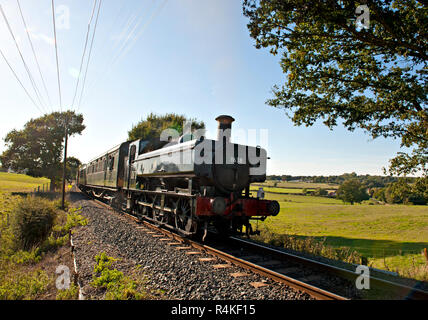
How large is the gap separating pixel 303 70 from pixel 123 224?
9.56 m

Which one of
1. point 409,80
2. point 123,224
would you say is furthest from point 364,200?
point 123,224

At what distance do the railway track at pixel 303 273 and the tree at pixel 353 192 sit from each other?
178ft

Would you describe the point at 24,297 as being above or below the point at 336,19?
below

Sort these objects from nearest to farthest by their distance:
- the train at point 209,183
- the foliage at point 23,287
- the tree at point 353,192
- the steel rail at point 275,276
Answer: the steel rail at point 275,276
the foliage at point 23,287
the train at point 209,183
the tree at point 353,192

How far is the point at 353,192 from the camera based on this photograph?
5397 centimetres

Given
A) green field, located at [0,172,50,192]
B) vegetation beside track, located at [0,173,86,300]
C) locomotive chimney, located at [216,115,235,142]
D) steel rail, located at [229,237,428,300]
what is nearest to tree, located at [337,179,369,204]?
locomotive chimney, located at [216,115,235,142]

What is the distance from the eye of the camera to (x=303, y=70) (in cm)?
991

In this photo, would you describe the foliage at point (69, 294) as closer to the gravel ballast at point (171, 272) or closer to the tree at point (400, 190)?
the gravel ballast at point (171, 272)

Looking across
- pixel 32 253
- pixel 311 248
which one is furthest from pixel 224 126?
pixel 32 253

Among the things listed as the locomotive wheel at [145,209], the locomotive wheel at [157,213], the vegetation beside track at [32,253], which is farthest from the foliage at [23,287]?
the locomotive wheel at [145,209]

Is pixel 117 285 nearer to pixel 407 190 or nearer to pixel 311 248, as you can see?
pixel 311 248

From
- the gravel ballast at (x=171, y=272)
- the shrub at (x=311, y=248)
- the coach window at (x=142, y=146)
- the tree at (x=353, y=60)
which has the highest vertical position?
the tree at (x=353, y=60)

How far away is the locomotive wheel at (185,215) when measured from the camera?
7.42 m
